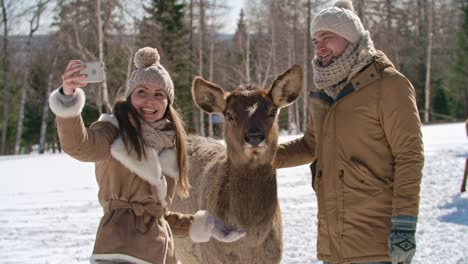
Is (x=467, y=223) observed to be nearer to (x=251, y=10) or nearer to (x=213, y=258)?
(x=213, y=258)

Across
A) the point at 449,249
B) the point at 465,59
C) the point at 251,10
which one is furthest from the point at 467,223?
the point at 465,59

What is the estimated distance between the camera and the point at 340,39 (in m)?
3.46

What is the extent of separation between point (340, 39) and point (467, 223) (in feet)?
18.7

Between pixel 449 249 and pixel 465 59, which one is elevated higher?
pixel 465 59

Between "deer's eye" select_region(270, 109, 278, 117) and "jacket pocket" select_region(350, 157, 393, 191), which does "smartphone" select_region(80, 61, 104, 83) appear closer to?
"jacket pocket" select_region(350, 157, 393, 191)

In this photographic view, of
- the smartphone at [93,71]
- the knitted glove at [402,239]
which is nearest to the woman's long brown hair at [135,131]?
the smartphone at [93,71]

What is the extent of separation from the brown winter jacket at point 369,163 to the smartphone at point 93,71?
147 cm

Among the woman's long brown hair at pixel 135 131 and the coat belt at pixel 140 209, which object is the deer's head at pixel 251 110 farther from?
the coat belt at pixel 140 209

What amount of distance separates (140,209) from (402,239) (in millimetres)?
1511

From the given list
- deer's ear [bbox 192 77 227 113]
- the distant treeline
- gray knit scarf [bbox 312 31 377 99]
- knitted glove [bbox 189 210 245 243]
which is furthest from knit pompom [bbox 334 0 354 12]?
the distant treeline

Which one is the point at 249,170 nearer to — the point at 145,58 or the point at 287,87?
the point at 287,87

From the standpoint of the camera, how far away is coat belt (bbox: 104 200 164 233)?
3.04m

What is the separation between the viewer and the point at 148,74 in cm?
329

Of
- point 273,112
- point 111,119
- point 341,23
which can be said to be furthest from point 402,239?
point 111,119
